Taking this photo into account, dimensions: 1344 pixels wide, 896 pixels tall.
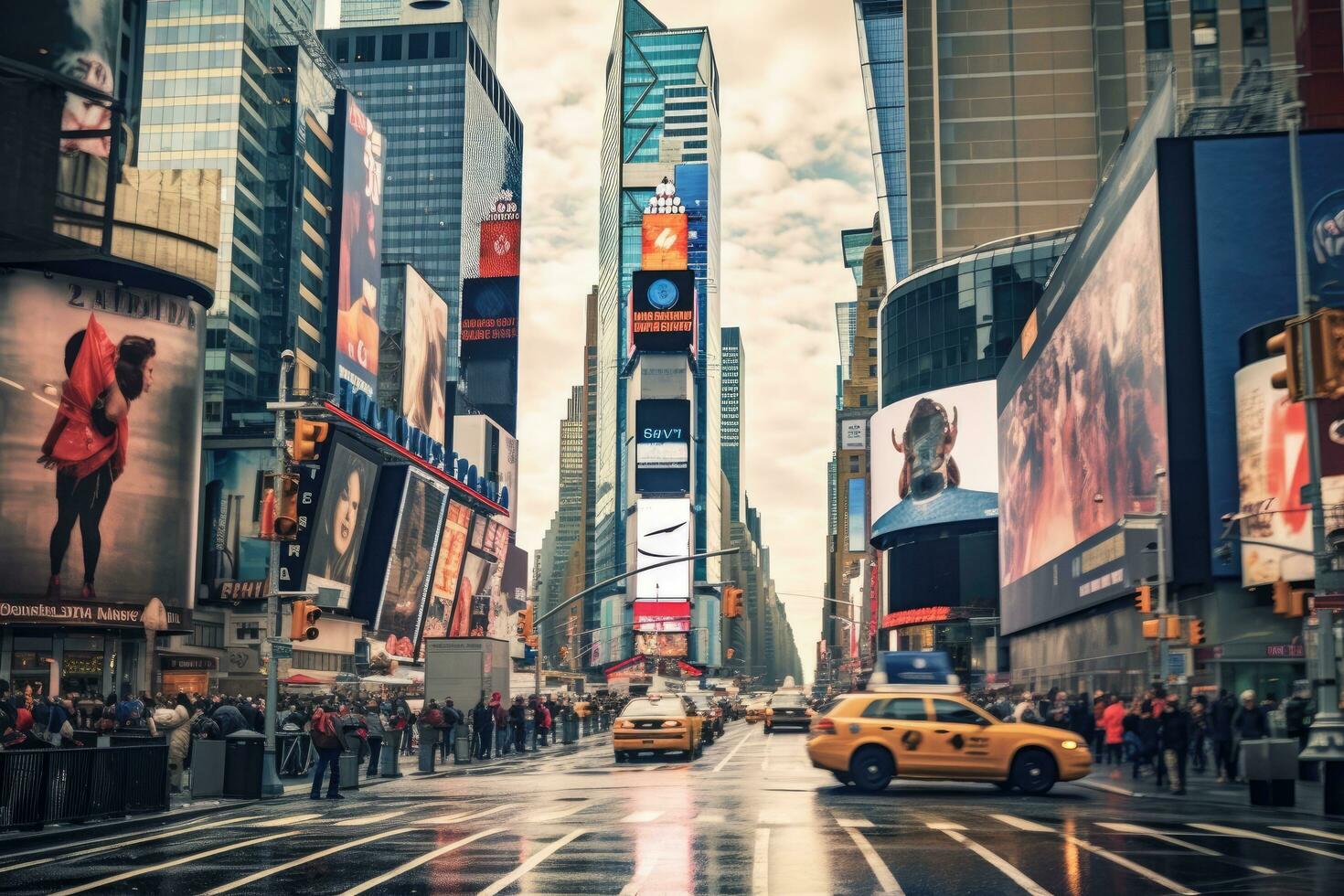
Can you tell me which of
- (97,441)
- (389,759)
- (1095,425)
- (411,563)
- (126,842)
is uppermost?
(97,441)

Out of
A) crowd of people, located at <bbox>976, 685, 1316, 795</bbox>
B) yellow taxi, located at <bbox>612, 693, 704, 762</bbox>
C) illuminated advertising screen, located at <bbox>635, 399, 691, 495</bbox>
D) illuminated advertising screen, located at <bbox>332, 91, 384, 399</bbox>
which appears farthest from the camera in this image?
illuminated advertising screen, located at <bbox>635, 399, 691, 495</bbox>

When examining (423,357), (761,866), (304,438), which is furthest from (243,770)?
(423,357)

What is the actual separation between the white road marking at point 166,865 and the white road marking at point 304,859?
109 centimetres

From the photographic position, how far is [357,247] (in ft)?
348

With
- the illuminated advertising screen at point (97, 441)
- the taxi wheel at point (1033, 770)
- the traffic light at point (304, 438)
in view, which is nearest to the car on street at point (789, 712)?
the illuminated advertising screen at point (97, 441)

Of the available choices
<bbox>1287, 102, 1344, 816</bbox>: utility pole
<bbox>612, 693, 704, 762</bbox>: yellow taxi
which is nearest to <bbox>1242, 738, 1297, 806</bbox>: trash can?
<bbox>1287, 102, 1344, 816</bbox>: utility pole

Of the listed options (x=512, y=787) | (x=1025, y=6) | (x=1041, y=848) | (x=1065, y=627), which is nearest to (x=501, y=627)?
(x=1025, y=6)

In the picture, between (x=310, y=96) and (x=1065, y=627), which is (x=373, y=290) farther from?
(x=1065, y=627)

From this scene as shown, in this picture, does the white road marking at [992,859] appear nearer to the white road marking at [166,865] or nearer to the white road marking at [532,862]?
the white road marking at [532,862]

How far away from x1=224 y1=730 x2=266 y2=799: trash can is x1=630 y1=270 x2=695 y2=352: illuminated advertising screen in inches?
6728

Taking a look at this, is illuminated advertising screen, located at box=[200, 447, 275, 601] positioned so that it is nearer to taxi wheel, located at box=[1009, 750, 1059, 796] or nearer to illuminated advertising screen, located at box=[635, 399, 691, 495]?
taxi wheel, located at box=[1009, 750, 1059, 796]

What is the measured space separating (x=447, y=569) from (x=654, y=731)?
77.4 meters

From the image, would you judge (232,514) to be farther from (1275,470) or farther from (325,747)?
(325,747)

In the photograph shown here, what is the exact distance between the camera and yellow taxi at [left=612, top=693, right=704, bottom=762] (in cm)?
3706
